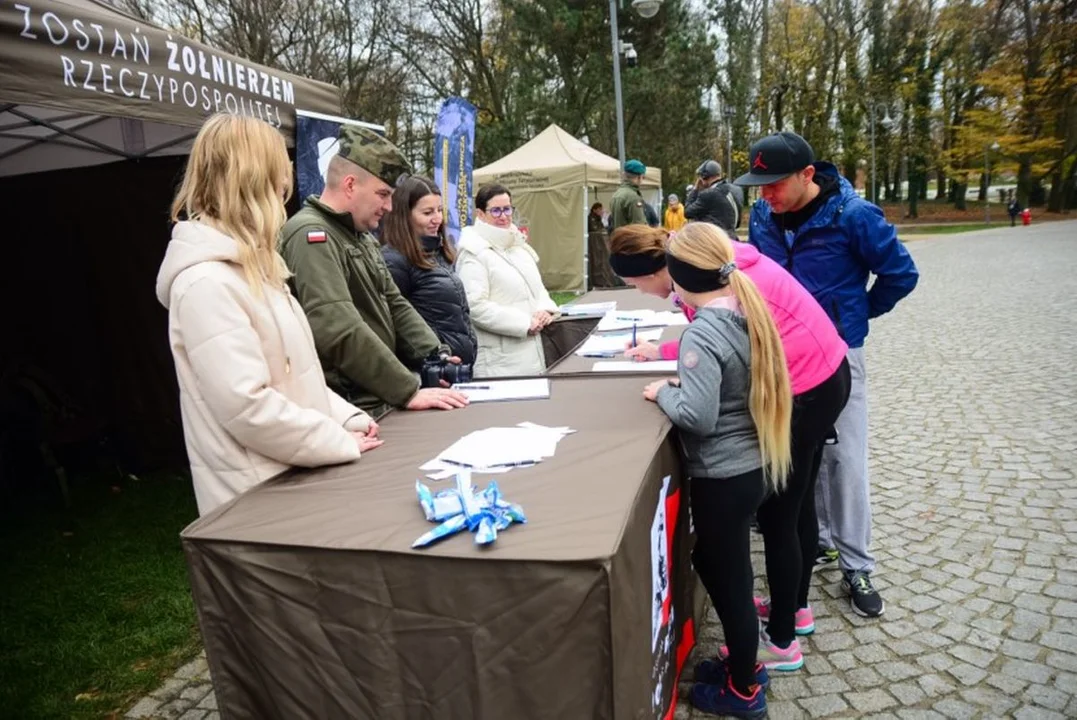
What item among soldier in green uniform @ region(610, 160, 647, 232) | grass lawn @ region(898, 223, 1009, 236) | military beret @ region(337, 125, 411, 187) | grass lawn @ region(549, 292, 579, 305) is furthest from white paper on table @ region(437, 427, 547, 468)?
grass lawn @ region(898, 223, 1009, 236)

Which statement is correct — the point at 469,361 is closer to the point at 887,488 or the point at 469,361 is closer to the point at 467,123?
the point at 887,488

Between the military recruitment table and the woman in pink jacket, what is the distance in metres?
0.59

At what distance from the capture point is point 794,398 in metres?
2.13

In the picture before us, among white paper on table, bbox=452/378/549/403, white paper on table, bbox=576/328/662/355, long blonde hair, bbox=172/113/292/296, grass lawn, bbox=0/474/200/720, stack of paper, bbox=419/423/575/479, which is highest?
long blonde hair, bbox=172/113/292/296

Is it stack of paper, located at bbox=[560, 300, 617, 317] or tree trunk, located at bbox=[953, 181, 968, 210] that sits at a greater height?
tree trunk, located at bbox=[953, 181, 968, 210]

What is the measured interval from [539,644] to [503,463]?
0.56 metres

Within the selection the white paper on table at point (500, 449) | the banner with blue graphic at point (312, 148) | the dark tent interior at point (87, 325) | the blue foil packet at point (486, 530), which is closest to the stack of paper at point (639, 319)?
the banner with blue graphic at point (312, 148)

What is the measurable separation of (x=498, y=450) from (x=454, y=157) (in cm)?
616

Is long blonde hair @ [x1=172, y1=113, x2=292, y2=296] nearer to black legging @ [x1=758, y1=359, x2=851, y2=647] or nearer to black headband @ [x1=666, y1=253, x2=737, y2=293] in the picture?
black headband @ [x1=666, y1=253, x2=737, y2=293]

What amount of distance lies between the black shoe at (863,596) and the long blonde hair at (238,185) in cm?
239

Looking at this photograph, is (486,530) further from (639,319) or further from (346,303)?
(639,319)

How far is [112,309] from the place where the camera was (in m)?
4.96

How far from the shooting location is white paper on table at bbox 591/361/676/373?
275cm

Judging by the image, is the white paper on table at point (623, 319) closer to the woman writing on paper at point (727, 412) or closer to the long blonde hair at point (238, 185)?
the woman writing on paper at point (727, 412)
